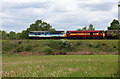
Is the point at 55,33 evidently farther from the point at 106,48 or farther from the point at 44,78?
the point at 44,78

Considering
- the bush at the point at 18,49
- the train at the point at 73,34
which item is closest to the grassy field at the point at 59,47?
the bush at the point at 18,49

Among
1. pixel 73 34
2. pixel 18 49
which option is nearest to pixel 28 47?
pixel 18 49

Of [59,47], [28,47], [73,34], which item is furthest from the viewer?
[73,34]

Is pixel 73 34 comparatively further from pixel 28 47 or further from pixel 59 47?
pixel 28 47

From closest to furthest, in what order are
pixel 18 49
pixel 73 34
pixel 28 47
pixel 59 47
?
pixel 18 49, pixel 59 47, pixel 28 47, pixel 73 34

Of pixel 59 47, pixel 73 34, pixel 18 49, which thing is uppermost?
pixel 73 34

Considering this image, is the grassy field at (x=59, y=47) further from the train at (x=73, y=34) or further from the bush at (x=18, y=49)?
the train at (x=73, y=34)

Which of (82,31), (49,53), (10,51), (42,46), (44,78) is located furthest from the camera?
(82,31)

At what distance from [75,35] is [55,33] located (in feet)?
15.7

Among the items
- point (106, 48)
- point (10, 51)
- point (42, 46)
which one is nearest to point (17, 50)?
point (10, 51)

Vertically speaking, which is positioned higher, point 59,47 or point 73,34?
point 73,34

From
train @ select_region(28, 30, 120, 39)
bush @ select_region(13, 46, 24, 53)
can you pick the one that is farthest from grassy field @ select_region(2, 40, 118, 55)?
train @ select_region(28, 30, 120, 39)

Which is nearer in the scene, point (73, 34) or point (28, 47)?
point (28, 47)

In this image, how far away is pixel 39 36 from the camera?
47031 mm
